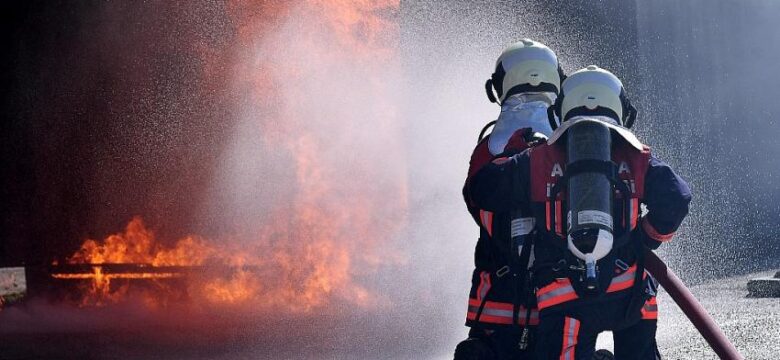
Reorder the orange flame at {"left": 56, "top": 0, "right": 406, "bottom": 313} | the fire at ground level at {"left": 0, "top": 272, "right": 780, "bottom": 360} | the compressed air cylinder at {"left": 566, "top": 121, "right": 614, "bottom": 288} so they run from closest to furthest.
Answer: the compressed air cylinder at {"left": 566, "top": 121, "right": 614, "bottom": 288} < the fire at ground level at {"left": 0, "top": 272, "right": 780, "bottom": 360} < the orange flame at {"left": 56, "top": 0, "right": 406, "bottom": 313}

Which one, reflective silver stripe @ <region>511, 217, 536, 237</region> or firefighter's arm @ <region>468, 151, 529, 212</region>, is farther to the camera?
reflective silver stripe @ <region>511, 217, 536, 237</region>

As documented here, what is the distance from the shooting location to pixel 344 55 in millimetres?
15484

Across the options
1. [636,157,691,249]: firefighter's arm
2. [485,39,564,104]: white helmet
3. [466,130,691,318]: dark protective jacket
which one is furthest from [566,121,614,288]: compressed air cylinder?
[485,39,564,104]: white helmet

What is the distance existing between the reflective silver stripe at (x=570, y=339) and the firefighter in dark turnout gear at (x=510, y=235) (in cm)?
34

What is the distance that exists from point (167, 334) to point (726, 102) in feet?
43.8

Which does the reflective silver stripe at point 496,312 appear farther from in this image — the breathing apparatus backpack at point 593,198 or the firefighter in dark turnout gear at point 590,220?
the breathing apparatus backpack at point 593,198

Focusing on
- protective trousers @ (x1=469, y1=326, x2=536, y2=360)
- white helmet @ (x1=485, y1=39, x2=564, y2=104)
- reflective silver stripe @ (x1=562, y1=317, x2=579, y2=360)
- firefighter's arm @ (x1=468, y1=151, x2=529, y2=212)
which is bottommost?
reflective silver stripe @ (x1=562, y1=317, x2=579, y2=360)

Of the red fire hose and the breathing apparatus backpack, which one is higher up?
the breathing apparatus backpack

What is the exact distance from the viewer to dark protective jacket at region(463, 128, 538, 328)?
3729 millimetres

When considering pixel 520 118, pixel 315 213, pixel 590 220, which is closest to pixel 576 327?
pixel 590 220

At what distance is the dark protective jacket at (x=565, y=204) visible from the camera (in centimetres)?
336

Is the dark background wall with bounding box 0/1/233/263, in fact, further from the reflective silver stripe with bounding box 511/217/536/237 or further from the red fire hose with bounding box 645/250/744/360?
the red fire hose with bounding box 645/250/744/360

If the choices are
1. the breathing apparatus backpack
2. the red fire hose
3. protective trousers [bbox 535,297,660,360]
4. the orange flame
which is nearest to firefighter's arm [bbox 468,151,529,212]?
the breathing apparatus backpack

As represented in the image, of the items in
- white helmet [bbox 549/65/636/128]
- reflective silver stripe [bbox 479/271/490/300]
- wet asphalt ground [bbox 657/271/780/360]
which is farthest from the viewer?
wet asphalt ground [bbox 657/271/780/360]
